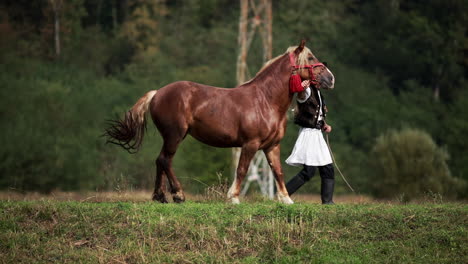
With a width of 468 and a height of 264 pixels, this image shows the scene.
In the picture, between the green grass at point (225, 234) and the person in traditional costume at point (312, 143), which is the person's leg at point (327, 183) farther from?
the green grass at point (225, 234)

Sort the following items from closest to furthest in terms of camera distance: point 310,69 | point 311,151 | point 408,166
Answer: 1. point 310,69
2. point 311,151
3. point 408,166

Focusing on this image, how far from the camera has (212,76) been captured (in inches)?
1501

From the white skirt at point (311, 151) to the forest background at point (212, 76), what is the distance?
742 inches

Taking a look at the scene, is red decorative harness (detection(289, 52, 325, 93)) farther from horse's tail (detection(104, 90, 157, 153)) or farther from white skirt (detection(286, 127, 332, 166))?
horse's tail (detection(104, 90, 157, 153))

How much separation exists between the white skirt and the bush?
66.6 ft

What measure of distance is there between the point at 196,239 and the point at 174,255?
40 cm

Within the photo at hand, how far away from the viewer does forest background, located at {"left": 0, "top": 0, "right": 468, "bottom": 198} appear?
34781 mm

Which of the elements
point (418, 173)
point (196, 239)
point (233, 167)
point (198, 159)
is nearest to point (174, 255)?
point (196, 239)

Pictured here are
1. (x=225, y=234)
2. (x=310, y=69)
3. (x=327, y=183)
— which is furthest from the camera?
(x=327, y=183)

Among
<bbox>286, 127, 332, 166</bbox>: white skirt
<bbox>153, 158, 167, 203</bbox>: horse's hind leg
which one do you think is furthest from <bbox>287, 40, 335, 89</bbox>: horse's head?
<bbox>153, 158, 167, 203</bbox>: horse's hind leg

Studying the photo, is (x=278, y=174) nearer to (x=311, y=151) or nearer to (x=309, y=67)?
(x=311, y=151)

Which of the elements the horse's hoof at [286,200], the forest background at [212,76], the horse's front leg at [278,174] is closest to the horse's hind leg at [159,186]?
the horse's front leg at [278,174]

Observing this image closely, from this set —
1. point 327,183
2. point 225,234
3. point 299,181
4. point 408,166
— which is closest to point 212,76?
point 408,166

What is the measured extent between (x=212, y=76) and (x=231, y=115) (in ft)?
90.1
